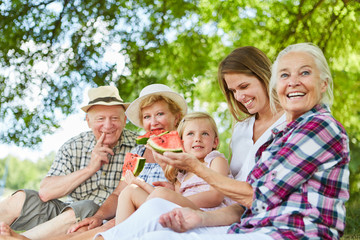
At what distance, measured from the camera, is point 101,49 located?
9.70 m

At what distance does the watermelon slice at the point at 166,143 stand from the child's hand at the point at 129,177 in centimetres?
46

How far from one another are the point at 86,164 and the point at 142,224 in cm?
269

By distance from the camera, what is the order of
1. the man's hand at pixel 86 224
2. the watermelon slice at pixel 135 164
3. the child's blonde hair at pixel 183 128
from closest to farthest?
the child's blonde hair at pixel 183 128, the watermelon slice at pixel 135 164, the man's hand at pixel 86 224

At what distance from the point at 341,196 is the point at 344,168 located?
15 cm

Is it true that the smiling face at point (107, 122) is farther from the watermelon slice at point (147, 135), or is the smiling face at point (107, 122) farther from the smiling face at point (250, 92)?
the smiling face at point (250, 92)

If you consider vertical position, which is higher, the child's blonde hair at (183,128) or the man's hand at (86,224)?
the child's blonde hair at (183,128)

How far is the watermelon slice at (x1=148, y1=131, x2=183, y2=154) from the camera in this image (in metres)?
3.52

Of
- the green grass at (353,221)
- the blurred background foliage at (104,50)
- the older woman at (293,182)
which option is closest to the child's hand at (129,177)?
the older woman at (293,182)

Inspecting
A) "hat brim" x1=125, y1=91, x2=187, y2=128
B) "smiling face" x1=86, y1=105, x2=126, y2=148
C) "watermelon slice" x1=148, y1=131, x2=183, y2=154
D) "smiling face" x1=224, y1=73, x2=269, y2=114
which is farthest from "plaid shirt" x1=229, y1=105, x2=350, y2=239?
"smiling face" x1=86, y1=105, x2=126, y2=148

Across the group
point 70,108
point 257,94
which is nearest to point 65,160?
point 257,94

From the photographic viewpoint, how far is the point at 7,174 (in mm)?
63719

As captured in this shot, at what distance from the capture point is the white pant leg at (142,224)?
263 cm

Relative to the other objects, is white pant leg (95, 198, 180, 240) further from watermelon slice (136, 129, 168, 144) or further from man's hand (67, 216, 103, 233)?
man's hand (67, 216, 103, 233)

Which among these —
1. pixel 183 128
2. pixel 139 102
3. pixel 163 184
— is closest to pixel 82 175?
pixel 139 102
